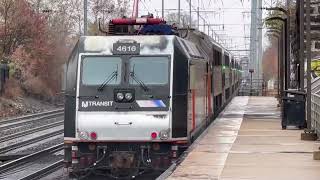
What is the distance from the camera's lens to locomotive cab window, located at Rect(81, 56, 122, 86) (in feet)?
45.3

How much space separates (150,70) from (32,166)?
16.1ft

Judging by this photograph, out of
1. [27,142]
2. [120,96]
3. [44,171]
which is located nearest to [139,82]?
[120,96]

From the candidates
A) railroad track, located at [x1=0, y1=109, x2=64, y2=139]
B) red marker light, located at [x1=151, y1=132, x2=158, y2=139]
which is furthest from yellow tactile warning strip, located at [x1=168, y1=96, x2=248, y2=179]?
railroad track, located at [x1=0, y1=109, x2=64, y2=139]

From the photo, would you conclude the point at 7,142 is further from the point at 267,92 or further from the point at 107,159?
the point at 267,92

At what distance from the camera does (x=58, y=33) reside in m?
54.1

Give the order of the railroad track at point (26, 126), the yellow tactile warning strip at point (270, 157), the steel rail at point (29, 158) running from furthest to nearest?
the railroad track at point (26, 126), the steel rail at point (29, 158), the yellow tactile warning strip at point (270, 157)

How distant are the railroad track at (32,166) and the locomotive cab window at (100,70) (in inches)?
102

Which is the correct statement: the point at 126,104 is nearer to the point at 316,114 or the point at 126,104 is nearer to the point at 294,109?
the point at 316,114

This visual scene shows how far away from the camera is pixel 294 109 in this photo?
67.2 ft

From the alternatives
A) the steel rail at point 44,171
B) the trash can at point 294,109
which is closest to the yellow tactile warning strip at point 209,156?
the trash can at point 294,109

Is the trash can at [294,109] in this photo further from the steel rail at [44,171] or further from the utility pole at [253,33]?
the utility pole at [253,33]

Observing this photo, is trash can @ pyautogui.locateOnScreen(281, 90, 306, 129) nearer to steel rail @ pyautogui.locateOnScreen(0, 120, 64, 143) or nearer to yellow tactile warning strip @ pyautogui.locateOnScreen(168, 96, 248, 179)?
yellow tactile warning strip @ pyautogui.locateOnScreen(168, 96, 248, 179)

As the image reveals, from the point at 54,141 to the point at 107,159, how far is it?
10452 millimetres

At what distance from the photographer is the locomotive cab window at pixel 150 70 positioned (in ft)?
45.2
